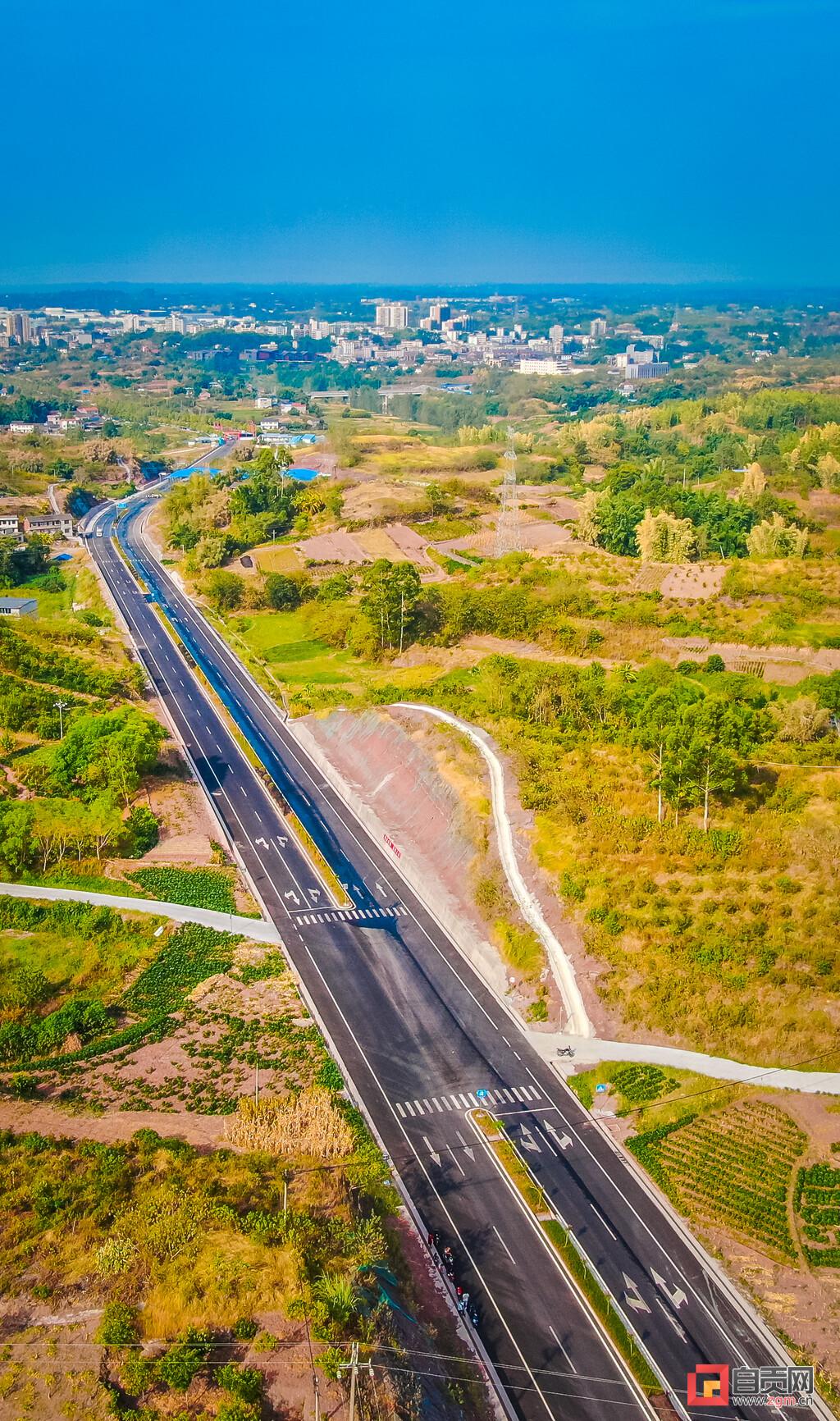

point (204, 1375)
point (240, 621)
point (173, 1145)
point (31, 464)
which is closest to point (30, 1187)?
point (173, 1145)

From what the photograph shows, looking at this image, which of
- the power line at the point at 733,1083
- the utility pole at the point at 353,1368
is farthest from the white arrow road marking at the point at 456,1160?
the utility pole at the point at 353,1368

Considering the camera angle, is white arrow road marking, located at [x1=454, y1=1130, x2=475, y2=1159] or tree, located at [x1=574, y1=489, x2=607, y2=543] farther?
tree, located at [x1=574, y1=489, x2=607, y2=543]

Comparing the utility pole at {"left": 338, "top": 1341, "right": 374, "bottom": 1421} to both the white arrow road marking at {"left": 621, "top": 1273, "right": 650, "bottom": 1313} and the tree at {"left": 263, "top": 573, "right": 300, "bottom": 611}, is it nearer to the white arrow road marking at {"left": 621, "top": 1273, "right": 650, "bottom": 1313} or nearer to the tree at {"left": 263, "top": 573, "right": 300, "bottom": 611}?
the white arrow road marking at {"left": 621, "top": 1273, "right": 650, "bottom": 1313}

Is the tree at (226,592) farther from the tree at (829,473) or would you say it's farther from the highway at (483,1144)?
the tree at (829,473)

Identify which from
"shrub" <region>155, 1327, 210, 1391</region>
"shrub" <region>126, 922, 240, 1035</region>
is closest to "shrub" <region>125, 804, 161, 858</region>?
"shrub" <region>126, 922, 240, 1035</region>

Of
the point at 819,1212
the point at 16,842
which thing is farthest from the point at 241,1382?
the point at 16,842

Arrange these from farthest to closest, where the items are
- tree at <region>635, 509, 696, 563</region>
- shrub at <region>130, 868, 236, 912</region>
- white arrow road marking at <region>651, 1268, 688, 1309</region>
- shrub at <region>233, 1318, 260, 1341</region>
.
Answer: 1. tree at <region>635, 509, 696, 563</region>
2. shrub at <region>130, 868, 236, 912</region>
3. white arrow road marking at <region>651, 1268, 688, 1309</region>
4. shrub at <region>233, 1318, 260, 1341</region>

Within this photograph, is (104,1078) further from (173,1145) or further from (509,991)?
(509,991)
